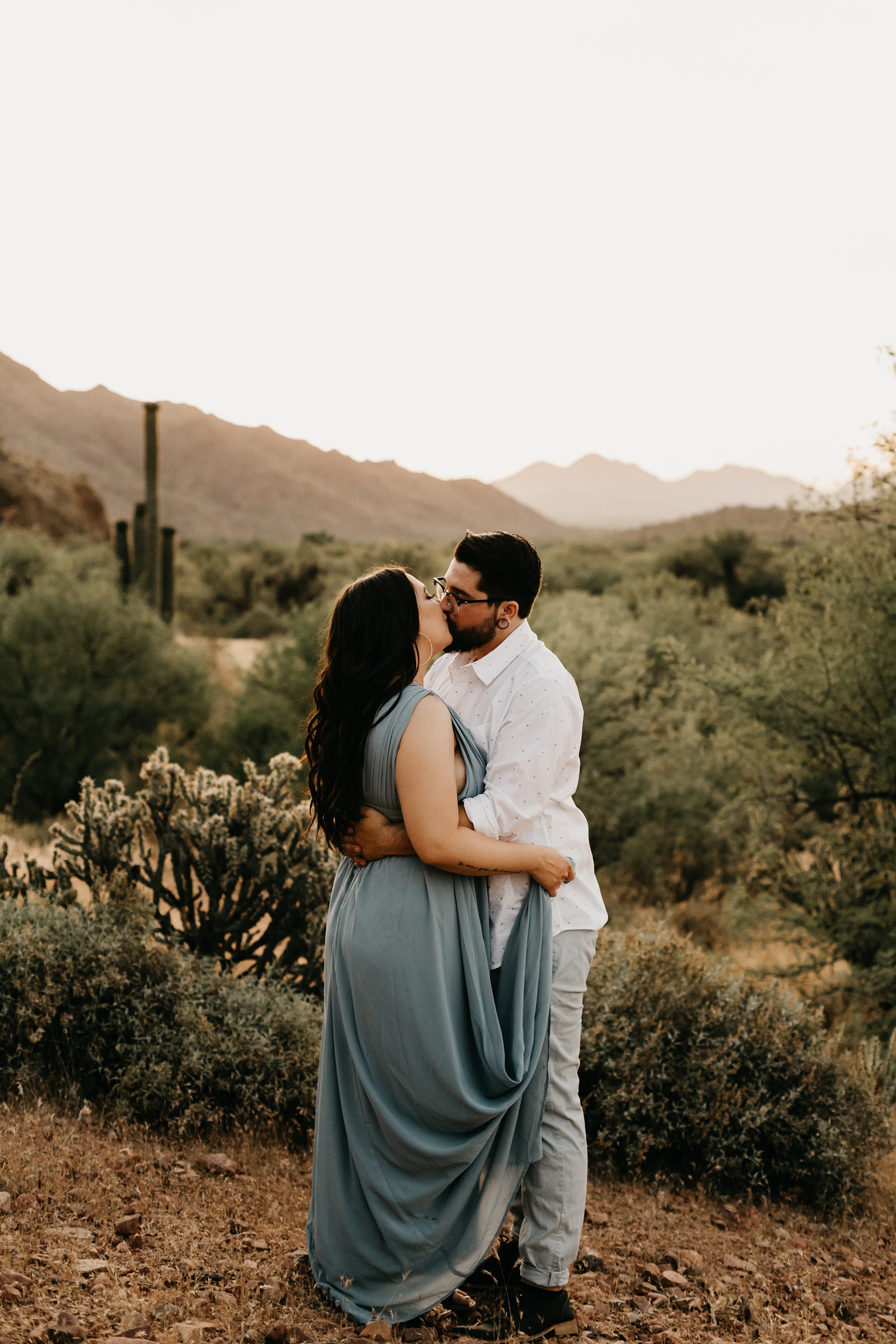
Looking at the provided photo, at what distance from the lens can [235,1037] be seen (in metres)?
4.52

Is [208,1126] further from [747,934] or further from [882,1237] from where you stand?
[747,934]

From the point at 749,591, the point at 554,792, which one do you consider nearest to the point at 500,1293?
the point at 554,792

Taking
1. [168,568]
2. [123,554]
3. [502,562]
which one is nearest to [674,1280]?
[502,562]

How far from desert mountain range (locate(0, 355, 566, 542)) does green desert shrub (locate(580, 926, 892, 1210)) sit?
90.3 m

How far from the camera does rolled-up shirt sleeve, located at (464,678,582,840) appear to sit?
9.49ft

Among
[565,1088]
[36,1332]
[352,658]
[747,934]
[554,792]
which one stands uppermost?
[352,658]

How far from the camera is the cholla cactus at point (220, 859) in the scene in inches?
221

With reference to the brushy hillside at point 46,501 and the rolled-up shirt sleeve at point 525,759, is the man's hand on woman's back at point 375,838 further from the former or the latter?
the brushy hillside at point 46,501

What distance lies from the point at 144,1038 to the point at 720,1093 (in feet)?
7.87

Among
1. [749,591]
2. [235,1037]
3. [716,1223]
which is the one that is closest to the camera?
[716,1223]

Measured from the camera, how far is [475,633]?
315 cm

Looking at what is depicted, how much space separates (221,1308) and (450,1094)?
0.86 m

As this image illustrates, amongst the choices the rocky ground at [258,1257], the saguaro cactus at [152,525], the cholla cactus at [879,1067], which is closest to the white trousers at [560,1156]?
the rocky ground at [258,1257]

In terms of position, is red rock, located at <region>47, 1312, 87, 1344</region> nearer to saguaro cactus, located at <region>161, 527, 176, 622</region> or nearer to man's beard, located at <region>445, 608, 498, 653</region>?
man's beard, located at <region>445, 608, 498, 653</region>
